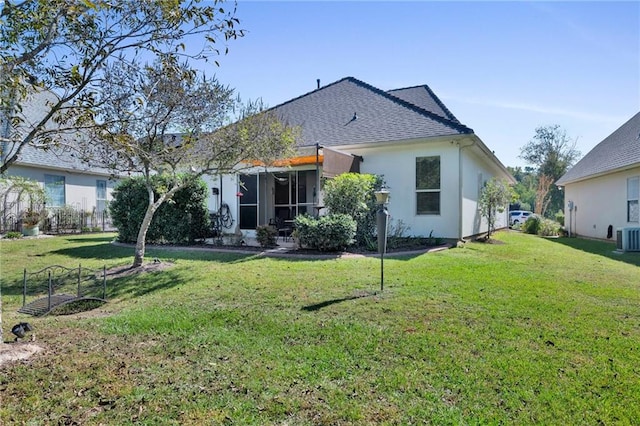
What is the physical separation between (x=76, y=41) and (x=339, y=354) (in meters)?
5.09

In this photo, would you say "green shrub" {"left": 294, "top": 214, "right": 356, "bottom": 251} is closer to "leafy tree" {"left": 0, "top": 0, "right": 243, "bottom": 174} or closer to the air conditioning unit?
"leafy tree" {"left": 0, "top": 0, "right": 243, "bottom": 174}

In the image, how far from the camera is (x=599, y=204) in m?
21.1

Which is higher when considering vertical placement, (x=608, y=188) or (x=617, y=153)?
(x=617, y=153)

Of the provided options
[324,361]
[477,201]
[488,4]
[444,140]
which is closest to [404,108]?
[444,140]

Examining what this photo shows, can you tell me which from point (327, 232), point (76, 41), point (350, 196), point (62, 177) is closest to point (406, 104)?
point (350, 196)

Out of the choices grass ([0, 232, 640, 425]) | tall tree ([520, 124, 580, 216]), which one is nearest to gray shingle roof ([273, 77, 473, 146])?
grass ([0, 232, 640, 425])

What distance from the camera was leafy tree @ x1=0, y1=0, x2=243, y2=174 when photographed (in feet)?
13.7

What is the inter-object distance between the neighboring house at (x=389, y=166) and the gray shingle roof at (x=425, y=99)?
5 centimetres

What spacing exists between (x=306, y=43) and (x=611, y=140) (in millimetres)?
23429

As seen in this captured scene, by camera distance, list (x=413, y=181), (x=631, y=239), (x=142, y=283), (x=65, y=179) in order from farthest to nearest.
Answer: (x=65, y=179)
(x=413, y=181)
(x=631, y=239)
(x=142, y=283)

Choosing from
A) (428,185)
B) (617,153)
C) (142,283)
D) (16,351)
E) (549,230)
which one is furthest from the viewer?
(549,230)

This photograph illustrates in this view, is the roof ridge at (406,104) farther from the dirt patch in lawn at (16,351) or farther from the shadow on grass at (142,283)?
the dirt patch in lawn at (16,351)

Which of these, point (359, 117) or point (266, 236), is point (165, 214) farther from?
point (359, 117)

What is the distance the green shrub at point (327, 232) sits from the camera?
36.8 feet
